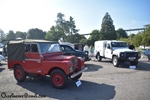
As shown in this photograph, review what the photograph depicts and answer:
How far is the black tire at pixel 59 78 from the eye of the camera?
247 inches

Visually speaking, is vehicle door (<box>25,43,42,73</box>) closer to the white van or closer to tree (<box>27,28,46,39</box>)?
the white van

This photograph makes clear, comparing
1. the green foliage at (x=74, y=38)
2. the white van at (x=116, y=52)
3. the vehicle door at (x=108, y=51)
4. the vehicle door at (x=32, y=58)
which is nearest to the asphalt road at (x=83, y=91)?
the vehicle door at (x=32, y=58)

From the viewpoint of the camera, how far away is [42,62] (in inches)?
268

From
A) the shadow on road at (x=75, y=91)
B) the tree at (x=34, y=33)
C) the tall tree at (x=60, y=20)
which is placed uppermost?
the tall tree at (x=60, y=20)

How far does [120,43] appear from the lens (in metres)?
14.0

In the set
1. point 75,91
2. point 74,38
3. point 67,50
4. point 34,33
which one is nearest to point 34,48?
point 75,91

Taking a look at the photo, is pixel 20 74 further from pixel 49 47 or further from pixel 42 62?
pixel 49 47

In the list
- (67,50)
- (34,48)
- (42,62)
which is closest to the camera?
(42,62)

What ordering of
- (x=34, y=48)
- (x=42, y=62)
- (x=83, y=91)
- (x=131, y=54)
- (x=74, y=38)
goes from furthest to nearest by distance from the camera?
(x=74, y=38)
(x=131, y=54)
(x=34, y=48)
(x=42, y=62)
(x=83, y=91)

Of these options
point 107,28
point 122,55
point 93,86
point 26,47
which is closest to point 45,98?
point 93,86

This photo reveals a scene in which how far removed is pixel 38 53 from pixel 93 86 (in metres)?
2.87

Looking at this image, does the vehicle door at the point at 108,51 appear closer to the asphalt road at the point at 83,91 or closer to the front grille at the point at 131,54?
the front grille at the point at 131,54

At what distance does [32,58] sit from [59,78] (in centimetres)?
168

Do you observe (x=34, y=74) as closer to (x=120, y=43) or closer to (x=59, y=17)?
(x=120, y=43)
